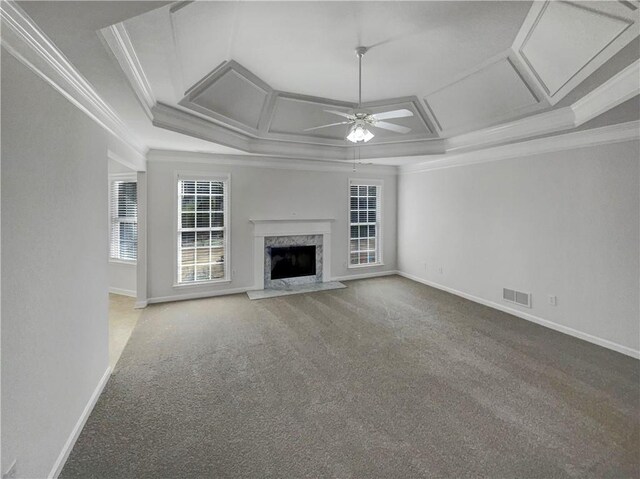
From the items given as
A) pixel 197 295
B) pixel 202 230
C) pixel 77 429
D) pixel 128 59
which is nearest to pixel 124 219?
pixel 202 230

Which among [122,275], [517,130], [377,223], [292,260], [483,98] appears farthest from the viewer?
[377,223]

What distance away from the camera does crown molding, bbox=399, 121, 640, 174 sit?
135 inches

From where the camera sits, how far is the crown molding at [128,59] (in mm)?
1857

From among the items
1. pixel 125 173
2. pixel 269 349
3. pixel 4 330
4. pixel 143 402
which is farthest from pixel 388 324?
pixel 125 173

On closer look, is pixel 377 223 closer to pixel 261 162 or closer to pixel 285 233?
pixel 285 233

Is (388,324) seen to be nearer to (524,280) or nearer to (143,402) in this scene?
(524,280)

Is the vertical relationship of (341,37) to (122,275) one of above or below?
above

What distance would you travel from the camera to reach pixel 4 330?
4.67 ft

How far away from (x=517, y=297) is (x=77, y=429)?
5.34 m

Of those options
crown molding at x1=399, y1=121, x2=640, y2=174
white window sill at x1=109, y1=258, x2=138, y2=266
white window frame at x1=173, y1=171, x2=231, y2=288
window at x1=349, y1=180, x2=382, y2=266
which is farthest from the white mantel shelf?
crown molding at x1=399, y1=121, x2=640, y2=174

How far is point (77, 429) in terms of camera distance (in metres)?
2.15

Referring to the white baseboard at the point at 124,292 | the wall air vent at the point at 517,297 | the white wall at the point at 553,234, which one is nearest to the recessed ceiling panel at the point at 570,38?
the white wall at the point at 553,234

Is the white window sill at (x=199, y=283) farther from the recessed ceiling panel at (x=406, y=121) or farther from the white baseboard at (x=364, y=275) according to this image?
the recessed ceiling panel at (x=406, y=121)

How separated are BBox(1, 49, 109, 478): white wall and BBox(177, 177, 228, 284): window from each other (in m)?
2.85
